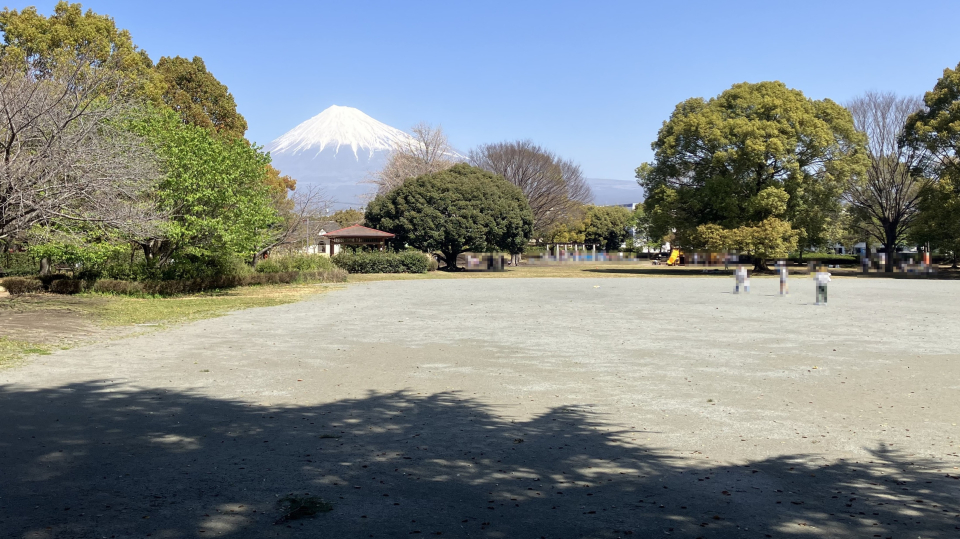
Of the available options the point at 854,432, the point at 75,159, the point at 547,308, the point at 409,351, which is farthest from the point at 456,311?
the point at 854,432

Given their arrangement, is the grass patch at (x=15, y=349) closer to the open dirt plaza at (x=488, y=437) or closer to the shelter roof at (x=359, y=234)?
the open dirt plaza at (x=488, y=437)

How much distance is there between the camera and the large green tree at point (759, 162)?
153ft

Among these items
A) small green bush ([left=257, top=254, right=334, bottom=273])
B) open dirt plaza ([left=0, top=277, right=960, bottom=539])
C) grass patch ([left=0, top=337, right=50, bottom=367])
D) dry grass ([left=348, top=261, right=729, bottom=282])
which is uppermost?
small green bush ([left=257, top=254, right=334, bottom=273])

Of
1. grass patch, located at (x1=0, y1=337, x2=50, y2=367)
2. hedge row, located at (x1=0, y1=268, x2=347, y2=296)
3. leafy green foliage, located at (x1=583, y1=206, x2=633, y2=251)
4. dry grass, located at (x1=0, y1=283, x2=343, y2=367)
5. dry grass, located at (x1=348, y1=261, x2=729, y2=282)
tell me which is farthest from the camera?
leafy green foliage, located at (x1=583, y1=206, x2=633, y2=251)

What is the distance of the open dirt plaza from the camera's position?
4.63 meters

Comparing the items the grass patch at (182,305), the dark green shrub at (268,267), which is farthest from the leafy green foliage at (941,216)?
the dark green shrub at (268,267)

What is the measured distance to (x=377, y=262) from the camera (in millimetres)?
47531

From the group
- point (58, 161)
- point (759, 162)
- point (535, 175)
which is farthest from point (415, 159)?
point (58, 161)

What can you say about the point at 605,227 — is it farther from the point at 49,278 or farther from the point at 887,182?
the point at 49,278

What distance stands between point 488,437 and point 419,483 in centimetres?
144

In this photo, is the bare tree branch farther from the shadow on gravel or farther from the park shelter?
the park shelter

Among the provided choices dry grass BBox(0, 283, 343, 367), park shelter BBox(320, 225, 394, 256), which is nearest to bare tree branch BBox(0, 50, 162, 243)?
dry grass BBox(0, 283, 343, 367)

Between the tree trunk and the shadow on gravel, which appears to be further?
the tree trunk

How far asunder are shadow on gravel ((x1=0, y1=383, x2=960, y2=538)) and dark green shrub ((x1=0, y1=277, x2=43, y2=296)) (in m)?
18.9
